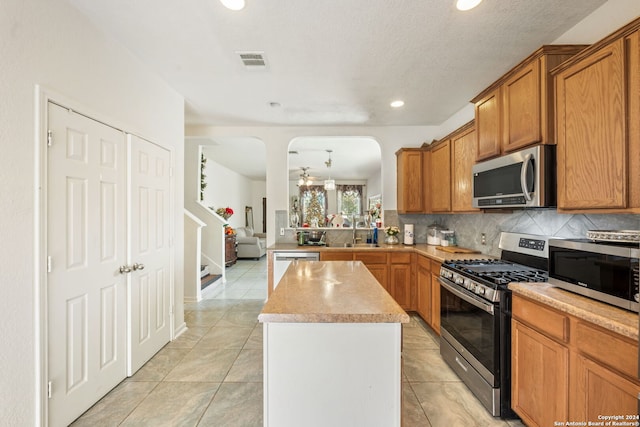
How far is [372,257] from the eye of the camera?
3635 mm

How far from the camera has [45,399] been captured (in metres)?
1.59

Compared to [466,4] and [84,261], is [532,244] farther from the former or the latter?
[84,261]

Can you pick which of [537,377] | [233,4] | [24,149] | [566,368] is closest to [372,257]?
[537,377]

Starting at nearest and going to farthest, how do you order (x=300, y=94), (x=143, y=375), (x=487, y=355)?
(x=487, y=355) < (x=143, y=375) < (x=300, y=94)

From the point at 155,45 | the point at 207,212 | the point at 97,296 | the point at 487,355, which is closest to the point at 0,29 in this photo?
the point at 155,45

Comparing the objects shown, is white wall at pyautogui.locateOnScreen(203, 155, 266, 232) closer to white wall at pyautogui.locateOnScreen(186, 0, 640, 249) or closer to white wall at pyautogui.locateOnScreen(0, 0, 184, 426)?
white wall at pyautogui.locateOnScreen(186, 0, 640, 249)

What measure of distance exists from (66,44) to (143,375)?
2.45 m

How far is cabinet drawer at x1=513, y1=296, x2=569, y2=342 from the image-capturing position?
4.72 feet

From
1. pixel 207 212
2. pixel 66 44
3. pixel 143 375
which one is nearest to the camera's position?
pixel 66 44

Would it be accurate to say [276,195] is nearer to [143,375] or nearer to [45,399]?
[143,375]

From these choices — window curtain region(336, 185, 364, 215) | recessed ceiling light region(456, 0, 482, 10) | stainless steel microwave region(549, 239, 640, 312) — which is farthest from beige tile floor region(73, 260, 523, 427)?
window curtain region(336, 185, 364, 215)

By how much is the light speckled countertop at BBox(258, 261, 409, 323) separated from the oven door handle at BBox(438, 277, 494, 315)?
752mm

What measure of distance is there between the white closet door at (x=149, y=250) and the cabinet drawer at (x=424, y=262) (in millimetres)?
2765

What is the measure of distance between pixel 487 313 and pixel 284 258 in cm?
239
